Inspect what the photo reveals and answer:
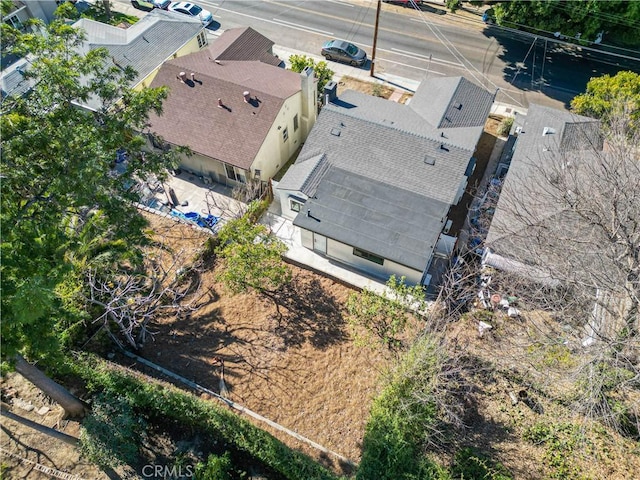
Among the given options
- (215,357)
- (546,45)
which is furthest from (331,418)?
(546,45)

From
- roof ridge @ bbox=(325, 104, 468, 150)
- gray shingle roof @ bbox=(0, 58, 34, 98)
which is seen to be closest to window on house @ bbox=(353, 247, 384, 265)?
roof ridge @ bbox=(325, 104, 468, 150)

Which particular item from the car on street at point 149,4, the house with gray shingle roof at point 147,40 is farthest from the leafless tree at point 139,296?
the car on street at point 149,4

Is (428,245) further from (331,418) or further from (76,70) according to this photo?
(76,70)

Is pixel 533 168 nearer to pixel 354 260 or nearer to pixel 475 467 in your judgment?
pixel 354 260

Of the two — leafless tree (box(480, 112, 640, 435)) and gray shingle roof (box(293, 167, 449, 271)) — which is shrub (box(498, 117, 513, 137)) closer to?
leafless tree (box(480, 112, 640, 435))

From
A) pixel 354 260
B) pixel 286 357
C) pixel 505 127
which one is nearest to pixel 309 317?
pixel 286 357

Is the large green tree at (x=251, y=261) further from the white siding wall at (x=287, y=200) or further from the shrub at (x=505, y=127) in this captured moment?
the shrub at (x=505, y=127)
